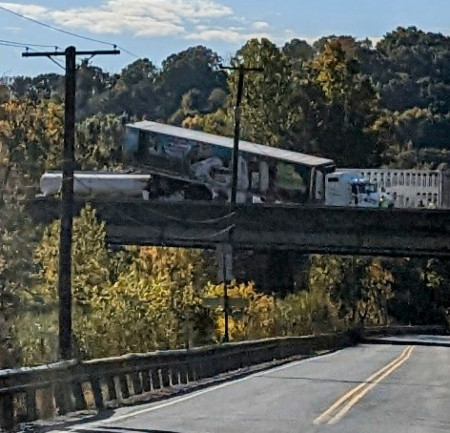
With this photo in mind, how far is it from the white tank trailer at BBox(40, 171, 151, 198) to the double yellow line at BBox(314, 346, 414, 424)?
30407 mm

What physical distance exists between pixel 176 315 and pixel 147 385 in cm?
3093

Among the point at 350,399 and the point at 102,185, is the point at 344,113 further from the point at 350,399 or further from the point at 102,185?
the point at 350,399

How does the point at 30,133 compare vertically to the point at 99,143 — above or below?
below

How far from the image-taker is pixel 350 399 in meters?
23.4

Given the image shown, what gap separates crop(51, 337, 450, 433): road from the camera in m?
17.6

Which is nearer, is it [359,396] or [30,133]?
[359,396]

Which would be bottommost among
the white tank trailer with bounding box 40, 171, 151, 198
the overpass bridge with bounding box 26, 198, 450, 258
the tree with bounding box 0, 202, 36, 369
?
the tree with bounding box 0, 202, 36, 369

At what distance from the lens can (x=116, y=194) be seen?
6575cm

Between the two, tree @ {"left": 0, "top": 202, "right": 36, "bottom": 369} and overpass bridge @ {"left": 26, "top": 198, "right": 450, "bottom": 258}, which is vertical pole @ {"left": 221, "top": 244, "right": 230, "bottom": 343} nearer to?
overpass bridge @ {"left": 26, "top": 198, "right": 450, "bottom": 258}

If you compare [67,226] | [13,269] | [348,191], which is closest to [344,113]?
[348,191]

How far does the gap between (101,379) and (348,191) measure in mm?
50420

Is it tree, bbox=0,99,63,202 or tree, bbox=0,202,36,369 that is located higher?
tree, bbox=0,99,63,202

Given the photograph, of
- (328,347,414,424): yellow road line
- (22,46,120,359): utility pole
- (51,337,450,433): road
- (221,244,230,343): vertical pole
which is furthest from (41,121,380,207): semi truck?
(22,46,120,359): utility pole

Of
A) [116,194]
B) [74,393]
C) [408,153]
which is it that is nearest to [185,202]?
[116,194]
